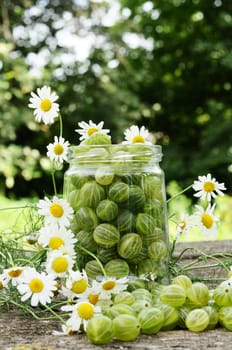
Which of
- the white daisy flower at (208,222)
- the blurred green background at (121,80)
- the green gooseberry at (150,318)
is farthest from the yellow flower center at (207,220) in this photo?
the blurred green background at (121,80)

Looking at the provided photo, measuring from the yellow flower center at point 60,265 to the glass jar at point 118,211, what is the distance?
61 millimetres

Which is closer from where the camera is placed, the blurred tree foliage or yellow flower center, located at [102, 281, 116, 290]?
yellow flower center, located at [102, 281, 116, 290]

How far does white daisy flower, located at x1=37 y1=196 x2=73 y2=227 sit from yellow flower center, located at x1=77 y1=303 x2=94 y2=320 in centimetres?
13

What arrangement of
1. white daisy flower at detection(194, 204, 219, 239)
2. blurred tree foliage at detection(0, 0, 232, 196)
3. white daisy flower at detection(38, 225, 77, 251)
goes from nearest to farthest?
1. white daisy flower at detection(38, 225, 77, 251)
2. white daisy flower at detection(194, 204, 219, 239)
3. blurred tree foliage at detection(0, 0, 232, 196)

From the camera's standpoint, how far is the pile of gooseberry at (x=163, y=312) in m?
0.63

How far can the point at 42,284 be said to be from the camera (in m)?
0.70

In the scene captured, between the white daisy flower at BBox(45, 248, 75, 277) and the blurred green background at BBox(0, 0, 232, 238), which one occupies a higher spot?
the blurred green background at BBox(0, 0, 232, 238)

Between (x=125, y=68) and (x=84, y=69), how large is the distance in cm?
39

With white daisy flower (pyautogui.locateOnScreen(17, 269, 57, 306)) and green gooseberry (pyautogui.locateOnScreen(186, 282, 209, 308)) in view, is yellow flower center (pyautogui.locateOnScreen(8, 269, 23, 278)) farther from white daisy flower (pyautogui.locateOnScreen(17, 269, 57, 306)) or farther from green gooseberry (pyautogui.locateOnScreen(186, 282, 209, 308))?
green gooseberry (pyautogui.locateOnScreen(186, 282, 209, 308))

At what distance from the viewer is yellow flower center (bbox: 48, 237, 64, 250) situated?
2.35 ft

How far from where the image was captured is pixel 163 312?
0.69m

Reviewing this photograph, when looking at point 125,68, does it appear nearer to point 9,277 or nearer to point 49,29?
point 49,29

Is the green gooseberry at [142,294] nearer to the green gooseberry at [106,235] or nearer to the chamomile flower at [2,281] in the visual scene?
the green gooseberry at [106,235]

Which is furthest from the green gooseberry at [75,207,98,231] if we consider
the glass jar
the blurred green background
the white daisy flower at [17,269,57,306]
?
the blurred green background
